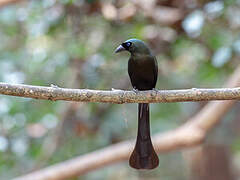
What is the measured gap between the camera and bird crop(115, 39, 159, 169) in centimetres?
338

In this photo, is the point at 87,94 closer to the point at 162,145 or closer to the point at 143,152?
the point at 143,152

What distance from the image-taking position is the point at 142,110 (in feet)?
11.3

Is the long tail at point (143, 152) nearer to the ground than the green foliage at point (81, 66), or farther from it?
nearer to the ground

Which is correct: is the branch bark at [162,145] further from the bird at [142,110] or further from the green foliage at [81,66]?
the bird at [142,110]

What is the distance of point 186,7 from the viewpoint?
17.4 feet

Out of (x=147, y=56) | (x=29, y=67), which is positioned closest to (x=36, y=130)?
(x=29, y=67)

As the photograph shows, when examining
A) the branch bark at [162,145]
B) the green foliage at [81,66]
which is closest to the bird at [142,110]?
the branch bark at [162,145]

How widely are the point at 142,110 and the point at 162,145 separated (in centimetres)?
153

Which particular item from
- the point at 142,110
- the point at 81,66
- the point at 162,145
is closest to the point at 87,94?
the point at 142,110

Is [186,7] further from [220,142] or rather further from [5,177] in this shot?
[5,177]

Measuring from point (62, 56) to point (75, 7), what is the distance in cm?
54

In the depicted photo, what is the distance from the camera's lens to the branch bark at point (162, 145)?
15.4ft

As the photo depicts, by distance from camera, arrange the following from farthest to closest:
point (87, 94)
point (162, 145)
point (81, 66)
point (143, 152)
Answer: point (81, 66) < point (162, 145) < point (143, 152) < point (87, 94)

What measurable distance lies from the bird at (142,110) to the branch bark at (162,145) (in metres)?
1.39
